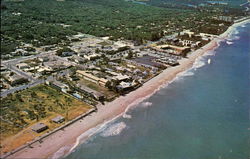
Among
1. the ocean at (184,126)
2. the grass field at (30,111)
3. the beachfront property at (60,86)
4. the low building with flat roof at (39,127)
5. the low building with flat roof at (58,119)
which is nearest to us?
the grass field at (30,111)

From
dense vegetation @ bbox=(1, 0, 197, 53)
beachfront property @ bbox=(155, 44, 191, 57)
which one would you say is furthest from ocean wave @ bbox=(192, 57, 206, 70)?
dense vegetation @ bbox=(1, 0, 197, 53)

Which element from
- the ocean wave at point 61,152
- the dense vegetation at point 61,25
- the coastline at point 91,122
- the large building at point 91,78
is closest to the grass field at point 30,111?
the coastline at point 91,122

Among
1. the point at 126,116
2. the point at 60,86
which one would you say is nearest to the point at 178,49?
the point at 126,116

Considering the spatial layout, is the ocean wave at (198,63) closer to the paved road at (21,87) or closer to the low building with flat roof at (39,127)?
the paved road at (21,87)

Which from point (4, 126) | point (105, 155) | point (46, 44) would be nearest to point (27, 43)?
point (46, 44)

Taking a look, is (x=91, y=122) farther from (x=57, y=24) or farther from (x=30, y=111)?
(x=57, y=24)
